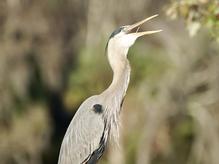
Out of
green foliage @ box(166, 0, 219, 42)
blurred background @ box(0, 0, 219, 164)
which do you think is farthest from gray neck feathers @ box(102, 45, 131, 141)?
blurred background @ box(0, 0, 219, 164)

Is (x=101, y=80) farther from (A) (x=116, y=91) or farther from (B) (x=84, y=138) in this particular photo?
(B) (x=84, y=138)

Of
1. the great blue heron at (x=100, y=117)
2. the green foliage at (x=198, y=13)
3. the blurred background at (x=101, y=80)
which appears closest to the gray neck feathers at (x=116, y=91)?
the great blue heron at (x=100, y=117)

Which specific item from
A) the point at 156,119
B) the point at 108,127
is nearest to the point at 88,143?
the point at 108,127

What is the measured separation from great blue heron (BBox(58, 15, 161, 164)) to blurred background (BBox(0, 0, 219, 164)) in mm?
5581

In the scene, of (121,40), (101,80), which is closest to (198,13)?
(121,40)

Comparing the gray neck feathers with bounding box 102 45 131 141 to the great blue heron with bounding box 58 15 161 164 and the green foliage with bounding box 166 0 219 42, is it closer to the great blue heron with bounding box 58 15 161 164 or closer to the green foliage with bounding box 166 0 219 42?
the great blue heron with bounding box 58 15 161 164

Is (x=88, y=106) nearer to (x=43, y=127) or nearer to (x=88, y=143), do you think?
(x=88, y=143)

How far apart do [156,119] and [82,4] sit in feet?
11.2

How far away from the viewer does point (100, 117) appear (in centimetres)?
590

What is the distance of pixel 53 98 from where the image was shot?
16.9 m

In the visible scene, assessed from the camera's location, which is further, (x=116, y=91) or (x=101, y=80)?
(x=101, y=80)

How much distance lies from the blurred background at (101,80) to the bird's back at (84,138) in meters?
5.75

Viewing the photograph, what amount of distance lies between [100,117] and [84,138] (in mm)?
184

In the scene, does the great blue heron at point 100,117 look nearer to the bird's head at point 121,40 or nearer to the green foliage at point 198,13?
the bird's head at point 121,40
